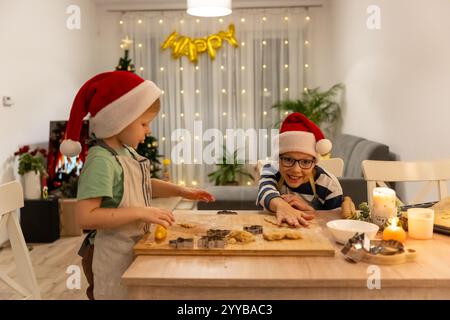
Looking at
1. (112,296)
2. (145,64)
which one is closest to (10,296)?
(112,296)

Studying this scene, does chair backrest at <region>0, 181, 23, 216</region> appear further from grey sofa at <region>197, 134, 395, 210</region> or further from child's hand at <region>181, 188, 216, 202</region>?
grey sofa at <region>197, 134, 395, 210</region>

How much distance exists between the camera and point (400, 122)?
12.3 ft

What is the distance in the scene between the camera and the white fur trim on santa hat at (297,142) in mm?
1639

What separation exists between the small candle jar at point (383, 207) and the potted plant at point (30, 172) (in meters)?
3.42

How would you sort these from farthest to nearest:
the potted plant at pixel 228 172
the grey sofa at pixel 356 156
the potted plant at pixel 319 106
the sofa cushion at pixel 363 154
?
the potted plant at pixel 228 172, the potted plant at pixel 319 106, the sofa cushion at pixel 363 154, the grey sofa at pixel 356 156

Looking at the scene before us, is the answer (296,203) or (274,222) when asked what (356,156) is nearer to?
(296,203)

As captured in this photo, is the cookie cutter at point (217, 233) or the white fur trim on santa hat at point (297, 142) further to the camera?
the white fur trim on santa hat at point (297, 142)

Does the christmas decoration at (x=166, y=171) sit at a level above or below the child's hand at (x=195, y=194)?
below

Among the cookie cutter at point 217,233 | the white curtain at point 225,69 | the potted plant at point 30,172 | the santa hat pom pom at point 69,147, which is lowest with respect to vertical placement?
the potted plant at point 30,172

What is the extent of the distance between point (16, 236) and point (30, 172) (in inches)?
98.2

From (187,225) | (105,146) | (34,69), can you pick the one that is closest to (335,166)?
(187,225)

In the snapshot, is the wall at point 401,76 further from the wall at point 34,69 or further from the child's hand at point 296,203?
the wall at point 34,69

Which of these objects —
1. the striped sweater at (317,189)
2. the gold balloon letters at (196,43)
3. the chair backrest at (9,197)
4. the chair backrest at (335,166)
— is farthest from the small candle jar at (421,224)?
the gold balloon letters at (196,43)
